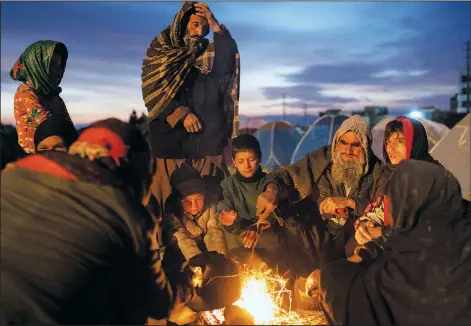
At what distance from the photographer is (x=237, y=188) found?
523cm

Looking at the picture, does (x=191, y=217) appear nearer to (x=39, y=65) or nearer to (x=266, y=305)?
(x=266, y=305)

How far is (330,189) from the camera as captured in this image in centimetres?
512

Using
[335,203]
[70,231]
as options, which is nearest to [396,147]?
[335,203]

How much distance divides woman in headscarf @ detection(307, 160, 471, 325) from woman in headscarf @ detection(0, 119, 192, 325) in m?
1.36

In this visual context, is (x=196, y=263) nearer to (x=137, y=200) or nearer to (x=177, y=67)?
(x=137, y=200)

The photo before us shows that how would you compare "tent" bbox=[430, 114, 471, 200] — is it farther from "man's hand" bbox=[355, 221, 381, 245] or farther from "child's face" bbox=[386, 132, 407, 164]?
"man's hand" bbox=[355, 221, 381, 245]

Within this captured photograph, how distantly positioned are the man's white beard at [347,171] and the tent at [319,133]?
1120cm

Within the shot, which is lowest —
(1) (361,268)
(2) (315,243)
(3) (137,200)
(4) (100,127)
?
(2) (315,243)

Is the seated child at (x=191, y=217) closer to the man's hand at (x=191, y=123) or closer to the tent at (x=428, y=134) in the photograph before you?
the man's hand at (x=191, y=123)

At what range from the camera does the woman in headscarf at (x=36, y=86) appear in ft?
15.5

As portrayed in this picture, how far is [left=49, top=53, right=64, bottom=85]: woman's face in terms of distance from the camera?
4941mm

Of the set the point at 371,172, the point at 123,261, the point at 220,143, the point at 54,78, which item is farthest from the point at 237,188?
the point at 123,261

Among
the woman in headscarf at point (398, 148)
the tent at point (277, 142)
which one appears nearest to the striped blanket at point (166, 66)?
the woman in headscarf at point (398, 148)

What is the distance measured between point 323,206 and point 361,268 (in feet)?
5.46
